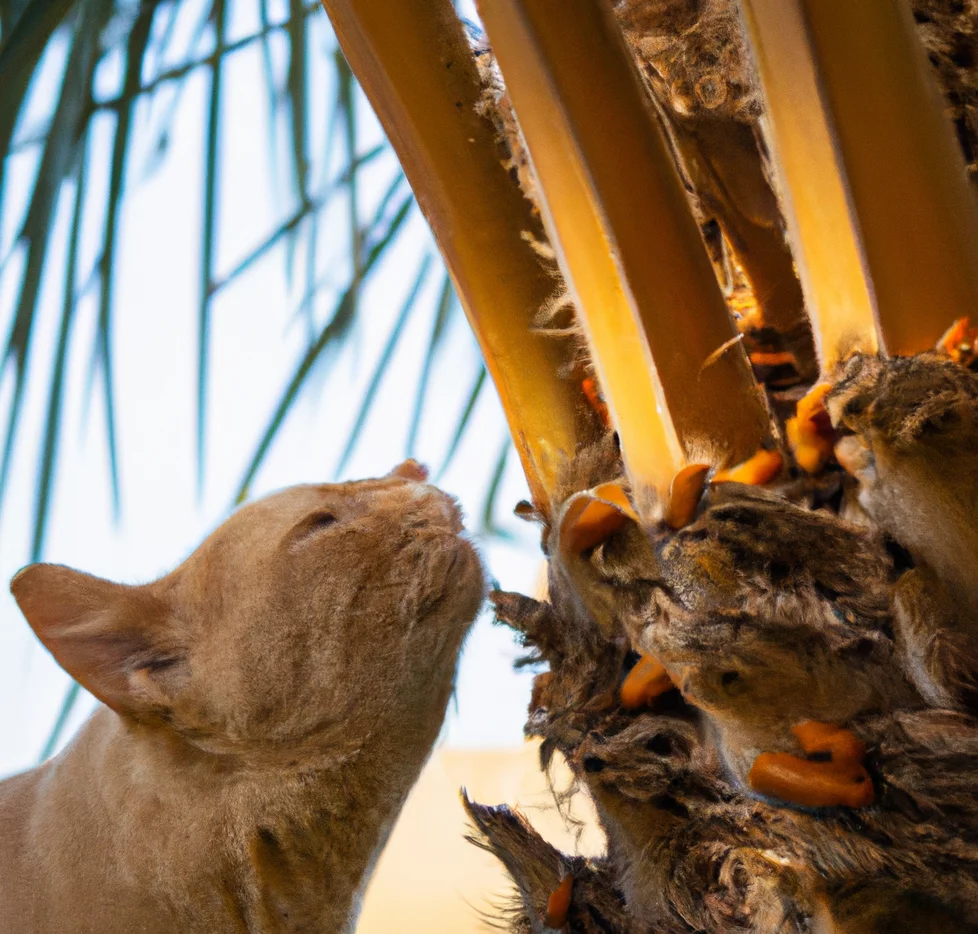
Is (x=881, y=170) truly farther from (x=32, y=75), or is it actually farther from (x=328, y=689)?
(x=32, y=75)

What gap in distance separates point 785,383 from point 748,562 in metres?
0.20

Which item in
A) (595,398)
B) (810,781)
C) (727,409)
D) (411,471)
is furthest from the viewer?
(411,471)

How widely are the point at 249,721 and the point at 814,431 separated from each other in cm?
44

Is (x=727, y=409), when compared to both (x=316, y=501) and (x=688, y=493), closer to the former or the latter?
(x=688, y=493)

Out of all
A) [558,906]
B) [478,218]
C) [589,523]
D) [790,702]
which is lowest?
[558,906]

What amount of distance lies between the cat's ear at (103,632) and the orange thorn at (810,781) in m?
0.43

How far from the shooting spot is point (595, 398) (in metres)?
0.74

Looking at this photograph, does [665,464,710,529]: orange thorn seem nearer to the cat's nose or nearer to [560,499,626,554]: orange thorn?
[560,499,626,554]: orange thorn

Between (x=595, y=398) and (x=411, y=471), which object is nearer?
(x=595, y=398)

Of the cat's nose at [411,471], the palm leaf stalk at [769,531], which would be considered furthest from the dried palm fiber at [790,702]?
the cat's nose at [411,471]

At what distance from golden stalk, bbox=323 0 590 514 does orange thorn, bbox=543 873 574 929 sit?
257mm

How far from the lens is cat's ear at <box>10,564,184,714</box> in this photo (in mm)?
694

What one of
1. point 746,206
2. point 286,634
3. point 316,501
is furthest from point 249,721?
point 746,206

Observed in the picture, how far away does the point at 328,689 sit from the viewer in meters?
0.73
